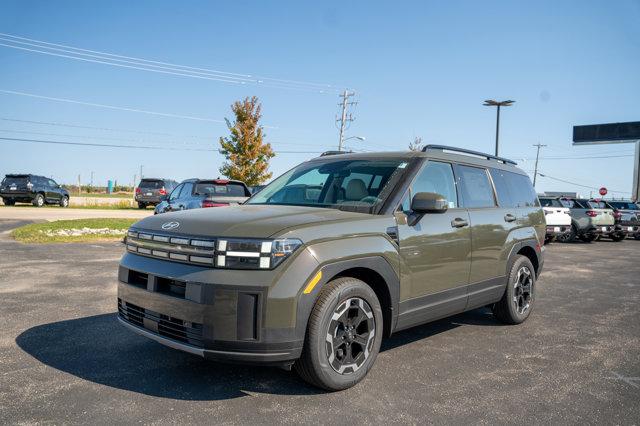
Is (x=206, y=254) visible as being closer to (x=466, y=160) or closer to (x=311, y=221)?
(x=311, y=221)

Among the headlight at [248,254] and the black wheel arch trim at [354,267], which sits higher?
the headlight at [248,254]

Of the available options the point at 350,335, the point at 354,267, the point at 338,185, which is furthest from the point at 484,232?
the point at 350,335

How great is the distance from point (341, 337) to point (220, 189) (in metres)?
10.3

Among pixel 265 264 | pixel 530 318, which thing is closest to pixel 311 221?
pixel 265 264

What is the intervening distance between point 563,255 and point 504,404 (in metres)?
12.4

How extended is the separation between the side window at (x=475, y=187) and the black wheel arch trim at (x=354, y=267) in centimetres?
153

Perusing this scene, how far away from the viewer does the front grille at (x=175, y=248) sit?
328 cm

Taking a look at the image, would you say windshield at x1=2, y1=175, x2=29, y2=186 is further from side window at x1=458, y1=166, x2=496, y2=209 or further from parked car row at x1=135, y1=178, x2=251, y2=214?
side window at x1=458, y1=166, x2=496, y2=209

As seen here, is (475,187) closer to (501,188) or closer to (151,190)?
(501,188)

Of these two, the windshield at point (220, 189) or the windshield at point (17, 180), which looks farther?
the windshield at point (17, 180)

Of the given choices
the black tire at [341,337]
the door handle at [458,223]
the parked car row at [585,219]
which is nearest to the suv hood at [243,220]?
the black tire at [341,337]

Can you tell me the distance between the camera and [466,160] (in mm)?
5223

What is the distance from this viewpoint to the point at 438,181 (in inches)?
186

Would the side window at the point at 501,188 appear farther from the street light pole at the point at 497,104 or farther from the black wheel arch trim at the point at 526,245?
the street light pole at the point at 497,104
